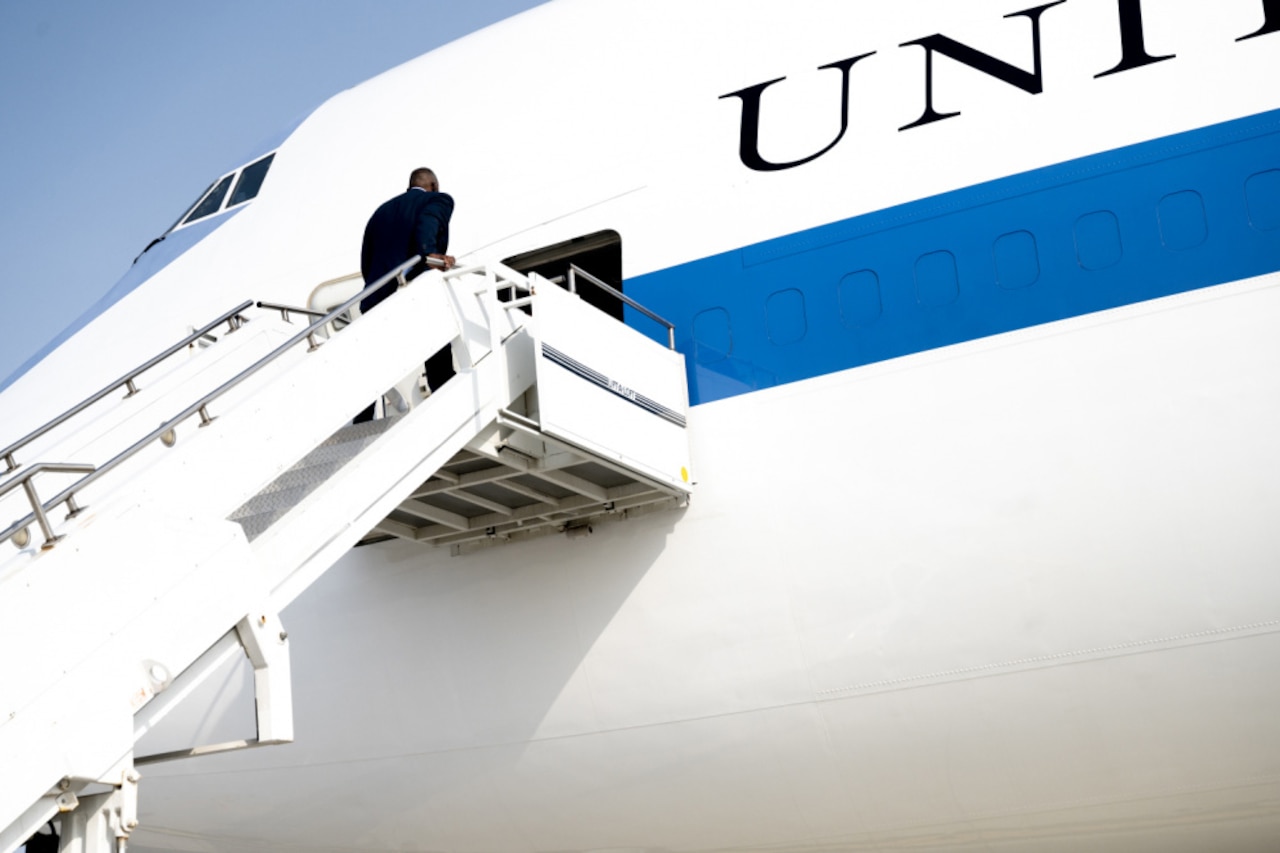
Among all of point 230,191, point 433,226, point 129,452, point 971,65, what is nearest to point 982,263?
point 971,65

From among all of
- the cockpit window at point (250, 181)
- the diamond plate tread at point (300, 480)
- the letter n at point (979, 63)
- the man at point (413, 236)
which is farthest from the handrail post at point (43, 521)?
the cockpit window at point (250, 181)

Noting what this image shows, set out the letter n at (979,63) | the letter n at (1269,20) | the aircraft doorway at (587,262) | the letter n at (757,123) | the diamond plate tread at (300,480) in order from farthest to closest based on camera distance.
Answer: the aircraft doorway at (587,262), the letter n at (757,123), the letter n at (979,63), the letter n at (1269,20), the diamond plate tread at (300,480)

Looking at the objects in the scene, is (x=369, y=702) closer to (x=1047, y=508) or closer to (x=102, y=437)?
(x=102, y=437)

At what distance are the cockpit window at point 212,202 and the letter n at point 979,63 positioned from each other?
5.45m

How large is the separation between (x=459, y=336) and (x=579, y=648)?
2045 millimetres

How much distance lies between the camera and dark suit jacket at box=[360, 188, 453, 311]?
6.74 metres

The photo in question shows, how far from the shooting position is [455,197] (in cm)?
834

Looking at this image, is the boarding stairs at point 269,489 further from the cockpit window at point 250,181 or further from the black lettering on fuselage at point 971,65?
the cockpit window at point 250,181

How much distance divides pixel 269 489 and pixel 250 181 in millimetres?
4691

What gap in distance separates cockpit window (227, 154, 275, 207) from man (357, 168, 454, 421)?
113 inches

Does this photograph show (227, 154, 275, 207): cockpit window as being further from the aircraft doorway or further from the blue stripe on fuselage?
the blue stripe on fuselage

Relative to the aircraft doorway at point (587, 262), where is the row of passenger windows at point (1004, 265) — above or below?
below

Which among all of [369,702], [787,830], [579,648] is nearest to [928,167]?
[579,648]

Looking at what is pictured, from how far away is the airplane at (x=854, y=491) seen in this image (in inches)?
244
